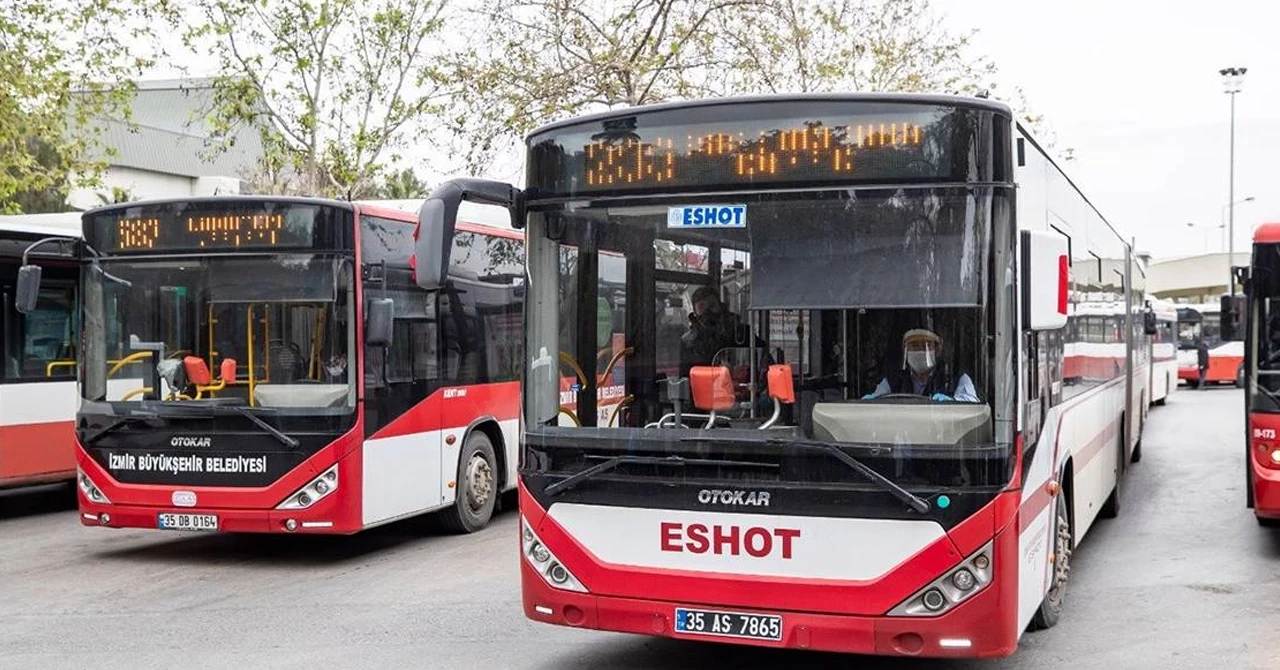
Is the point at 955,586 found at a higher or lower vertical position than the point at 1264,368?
lower

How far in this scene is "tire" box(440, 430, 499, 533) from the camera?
38.8 feet

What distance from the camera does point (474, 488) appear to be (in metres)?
12.1

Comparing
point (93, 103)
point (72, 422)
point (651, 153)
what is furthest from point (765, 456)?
point (93, 103)

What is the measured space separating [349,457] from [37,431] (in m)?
4.67

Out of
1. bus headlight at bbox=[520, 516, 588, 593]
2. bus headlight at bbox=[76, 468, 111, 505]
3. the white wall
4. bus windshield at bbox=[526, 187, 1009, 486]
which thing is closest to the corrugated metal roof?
the white wall

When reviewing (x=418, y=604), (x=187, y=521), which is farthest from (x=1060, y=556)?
(x=187, y=521)

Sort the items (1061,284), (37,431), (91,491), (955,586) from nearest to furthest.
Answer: (955,586), (1061,284), (91,491), (37,431)

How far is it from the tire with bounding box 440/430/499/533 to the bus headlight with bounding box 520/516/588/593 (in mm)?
5259

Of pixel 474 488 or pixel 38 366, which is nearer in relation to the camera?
pixel 474 488

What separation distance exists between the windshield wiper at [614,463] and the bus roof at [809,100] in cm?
159

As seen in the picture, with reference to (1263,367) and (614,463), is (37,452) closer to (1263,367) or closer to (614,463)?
(614,463)

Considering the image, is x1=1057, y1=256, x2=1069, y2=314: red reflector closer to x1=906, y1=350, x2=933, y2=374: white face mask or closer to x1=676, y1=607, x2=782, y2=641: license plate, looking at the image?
x1=906, y1=350, x2=933, y2=374: white face mask

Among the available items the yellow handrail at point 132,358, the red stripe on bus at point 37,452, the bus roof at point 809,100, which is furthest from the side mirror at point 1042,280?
the red stripe on bus at point 37,452

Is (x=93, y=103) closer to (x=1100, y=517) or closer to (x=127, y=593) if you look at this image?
(x=127, y=593)
